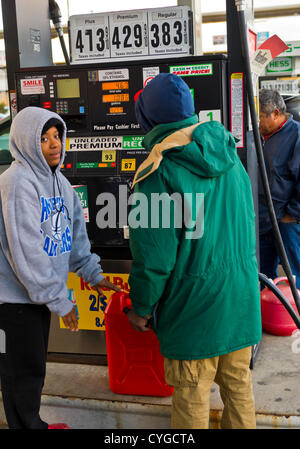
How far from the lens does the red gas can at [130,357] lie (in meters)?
2.87

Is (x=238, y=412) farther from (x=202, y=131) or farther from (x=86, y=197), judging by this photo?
(x=86, y=197)

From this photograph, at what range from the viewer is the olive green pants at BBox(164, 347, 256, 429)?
2156 mm

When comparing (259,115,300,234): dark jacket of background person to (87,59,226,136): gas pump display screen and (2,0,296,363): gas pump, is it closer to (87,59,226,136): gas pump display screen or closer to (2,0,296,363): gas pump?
(2,0,296,363): gas pump

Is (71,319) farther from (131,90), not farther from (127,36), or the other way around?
(127,36)

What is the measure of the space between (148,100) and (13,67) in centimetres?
175

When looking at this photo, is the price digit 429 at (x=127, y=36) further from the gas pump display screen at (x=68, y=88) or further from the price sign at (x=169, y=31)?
the gas pump display screen at (x=68, y=88)

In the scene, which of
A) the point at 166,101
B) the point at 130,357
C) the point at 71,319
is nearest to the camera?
the point at 166,101

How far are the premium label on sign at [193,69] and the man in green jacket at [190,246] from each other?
1.04 m

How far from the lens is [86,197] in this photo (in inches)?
132

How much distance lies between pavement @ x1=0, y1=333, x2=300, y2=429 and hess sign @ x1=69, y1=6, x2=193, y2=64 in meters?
2.04

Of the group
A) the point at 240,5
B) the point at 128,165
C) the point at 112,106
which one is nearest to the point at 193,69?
the point at 240,5

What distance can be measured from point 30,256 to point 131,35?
5.59 feet

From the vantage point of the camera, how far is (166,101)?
205 centimetres

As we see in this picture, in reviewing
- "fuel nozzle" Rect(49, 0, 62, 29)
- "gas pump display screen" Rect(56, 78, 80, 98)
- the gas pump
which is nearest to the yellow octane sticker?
the gas pump
